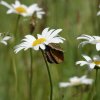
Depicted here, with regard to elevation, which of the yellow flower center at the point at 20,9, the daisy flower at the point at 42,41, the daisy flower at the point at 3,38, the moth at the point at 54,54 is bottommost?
the moth at the point at 54,54

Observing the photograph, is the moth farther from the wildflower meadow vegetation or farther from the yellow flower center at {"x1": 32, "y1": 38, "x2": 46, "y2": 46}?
the wildflower meadow vegetation

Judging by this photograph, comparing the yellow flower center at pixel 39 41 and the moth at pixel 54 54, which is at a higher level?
the yellow flower center at pixel 39 41

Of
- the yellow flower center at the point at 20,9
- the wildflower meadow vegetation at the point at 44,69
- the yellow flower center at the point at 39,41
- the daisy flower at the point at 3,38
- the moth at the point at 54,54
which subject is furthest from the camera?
the yellow flower center at the point at 20,9

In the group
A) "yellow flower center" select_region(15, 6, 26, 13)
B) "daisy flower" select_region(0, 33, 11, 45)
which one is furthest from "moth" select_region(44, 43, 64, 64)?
"yellow flower center" select_region(15, 6, 26, 13)

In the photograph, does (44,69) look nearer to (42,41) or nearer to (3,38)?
(3,38)

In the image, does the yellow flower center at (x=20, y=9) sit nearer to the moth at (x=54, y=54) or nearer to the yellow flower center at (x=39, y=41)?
the yellow flower center at (x=39, y=41)

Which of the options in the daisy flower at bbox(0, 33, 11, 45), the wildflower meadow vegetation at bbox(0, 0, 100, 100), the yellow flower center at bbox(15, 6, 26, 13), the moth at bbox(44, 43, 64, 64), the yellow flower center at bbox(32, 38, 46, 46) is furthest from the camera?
the yellow flower center at bbox(15, 6, 26, 13)

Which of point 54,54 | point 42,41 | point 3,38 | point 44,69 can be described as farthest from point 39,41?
point 44,69

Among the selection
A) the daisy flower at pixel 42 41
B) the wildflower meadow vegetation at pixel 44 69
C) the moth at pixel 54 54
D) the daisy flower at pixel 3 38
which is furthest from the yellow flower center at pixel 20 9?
the moth at pixel 54 54

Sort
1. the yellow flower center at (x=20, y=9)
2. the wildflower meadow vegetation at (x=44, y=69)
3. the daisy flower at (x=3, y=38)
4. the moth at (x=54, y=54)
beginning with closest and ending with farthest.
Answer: the moth at (x=54, y=54) → the daisy flower at (x=3, y=38) → the wildflower meadow vegetation at (x=44, y=69) → the yellow flower center at (x=20, y=9)
